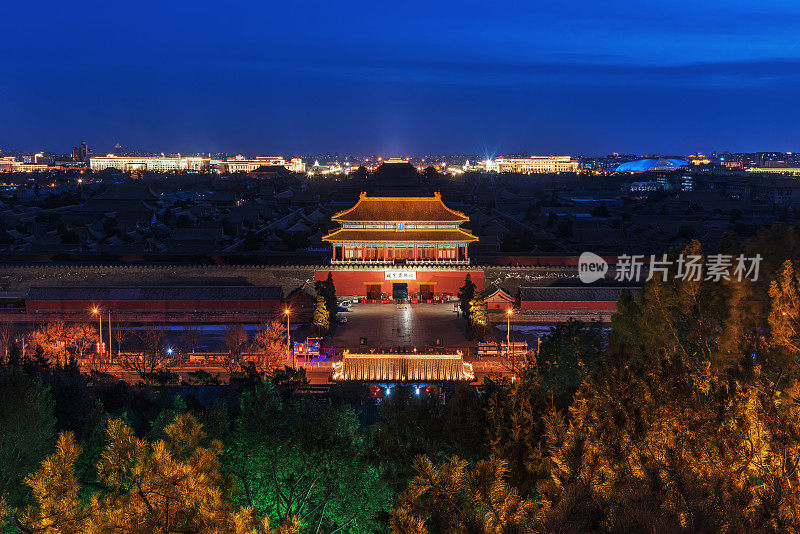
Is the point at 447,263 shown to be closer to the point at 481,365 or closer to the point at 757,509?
the point at 481,365

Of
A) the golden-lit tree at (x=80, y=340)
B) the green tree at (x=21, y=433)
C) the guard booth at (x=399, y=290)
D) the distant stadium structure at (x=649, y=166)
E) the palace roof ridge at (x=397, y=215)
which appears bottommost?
the golden-lit tree at (x=80, y=340)

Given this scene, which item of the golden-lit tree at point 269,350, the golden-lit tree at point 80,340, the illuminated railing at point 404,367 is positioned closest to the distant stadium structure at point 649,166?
the illuminated railing at point 404,367

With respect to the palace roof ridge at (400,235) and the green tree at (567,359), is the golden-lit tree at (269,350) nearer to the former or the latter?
the green tree at (567,359)

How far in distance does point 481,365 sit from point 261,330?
7.68 m

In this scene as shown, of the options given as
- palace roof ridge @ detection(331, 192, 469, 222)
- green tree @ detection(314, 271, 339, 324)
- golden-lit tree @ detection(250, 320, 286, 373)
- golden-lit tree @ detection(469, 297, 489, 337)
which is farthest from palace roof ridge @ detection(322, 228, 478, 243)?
golden-lit tree @ detection(250, 320, 286, 373)

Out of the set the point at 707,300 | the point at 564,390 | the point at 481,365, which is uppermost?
the point at 707,300

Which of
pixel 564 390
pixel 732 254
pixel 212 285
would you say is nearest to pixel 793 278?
pixel 732 254

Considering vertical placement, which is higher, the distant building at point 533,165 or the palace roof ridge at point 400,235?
the distant building at point 533,165

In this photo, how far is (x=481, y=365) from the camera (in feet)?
63.7

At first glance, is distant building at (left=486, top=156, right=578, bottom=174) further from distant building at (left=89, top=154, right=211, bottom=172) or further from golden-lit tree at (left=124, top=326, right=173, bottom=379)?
golden-lit tree at (left=124, top=326, right=173, bottom=379)

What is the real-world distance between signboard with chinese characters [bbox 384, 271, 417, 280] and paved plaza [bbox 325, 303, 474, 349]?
1.71 metres

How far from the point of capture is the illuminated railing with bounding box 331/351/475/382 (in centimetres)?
1869

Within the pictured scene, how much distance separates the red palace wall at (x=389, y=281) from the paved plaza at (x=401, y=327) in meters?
1.49

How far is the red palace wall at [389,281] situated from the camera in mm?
28625
